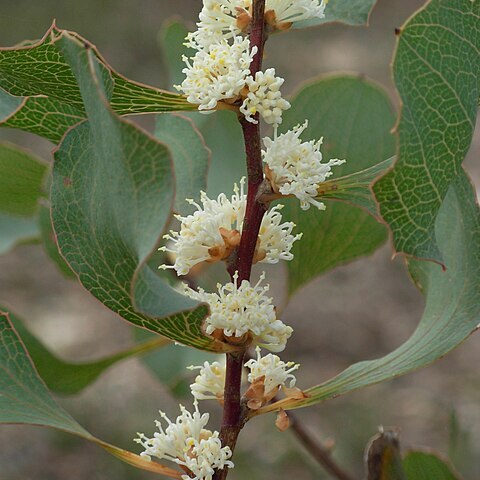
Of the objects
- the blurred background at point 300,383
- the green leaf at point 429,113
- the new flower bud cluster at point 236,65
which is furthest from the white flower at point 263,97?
the blurred background at point 300,383

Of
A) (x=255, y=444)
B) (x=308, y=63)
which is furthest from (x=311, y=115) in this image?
(x=308, y=63)

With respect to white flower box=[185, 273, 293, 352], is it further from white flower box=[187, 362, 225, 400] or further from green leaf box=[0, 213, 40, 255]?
green leaf box=[0, 213, 40, 255]

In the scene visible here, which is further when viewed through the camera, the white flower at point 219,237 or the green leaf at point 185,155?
the green leaf at point 185,155

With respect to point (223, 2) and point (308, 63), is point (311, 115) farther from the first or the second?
point (308, 63)

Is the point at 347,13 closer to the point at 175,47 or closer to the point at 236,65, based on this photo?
the point at 236,65

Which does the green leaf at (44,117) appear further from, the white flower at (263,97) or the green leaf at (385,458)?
the green leaf at (385,458)

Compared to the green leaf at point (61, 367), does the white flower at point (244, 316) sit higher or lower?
lower
